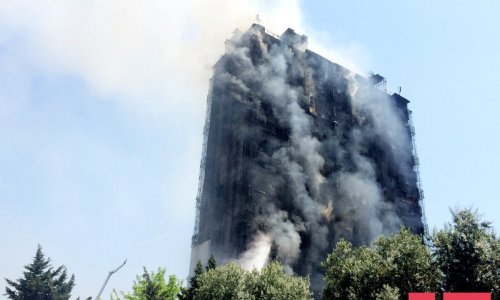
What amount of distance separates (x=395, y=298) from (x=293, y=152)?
4369 cm

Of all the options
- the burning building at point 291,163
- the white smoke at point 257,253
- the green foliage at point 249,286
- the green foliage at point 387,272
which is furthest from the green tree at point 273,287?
the burning building at point 291,163

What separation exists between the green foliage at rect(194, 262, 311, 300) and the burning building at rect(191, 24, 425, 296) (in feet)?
82.4

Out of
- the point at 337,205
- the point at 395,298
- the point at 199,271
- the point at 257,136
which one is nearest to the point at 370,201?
the point at 337,205

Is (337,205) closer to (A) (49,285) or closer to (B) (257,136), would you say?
(B) (257,136)

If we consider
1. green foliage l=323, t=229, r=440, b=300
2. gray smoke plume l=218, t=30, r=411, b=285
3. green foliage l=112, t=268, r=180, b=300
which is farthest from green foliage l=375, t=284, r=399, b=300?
gray smoke plume l=218, t=30, r=411, b=285

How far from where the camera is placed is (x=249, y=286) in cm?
3456

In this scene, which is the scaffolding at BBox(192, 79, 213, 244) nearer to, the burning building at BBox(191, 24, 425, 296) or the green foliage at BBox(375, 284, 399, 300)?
the burning building at BBox(191, 24, 425, 296)

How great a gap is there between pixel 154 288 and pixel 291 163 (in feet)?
117

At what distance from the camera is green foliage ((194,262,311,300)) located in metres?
33.6

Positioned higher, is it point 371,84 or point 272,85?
point 371,84

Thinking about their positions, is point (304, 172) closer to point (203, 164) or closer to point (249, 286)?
point (203, 164)

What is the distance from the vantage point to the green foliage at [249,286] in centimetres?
3362

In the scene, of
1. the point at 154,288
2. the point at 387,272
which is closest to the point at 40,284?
the point at 154,288

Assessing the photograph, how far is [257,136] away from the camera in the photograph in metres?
68.7
